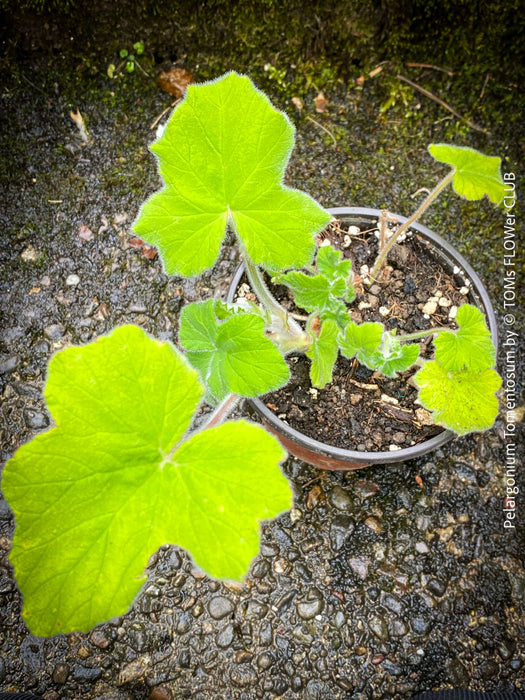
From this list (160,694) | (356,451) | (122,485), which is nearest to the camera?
(122,485)

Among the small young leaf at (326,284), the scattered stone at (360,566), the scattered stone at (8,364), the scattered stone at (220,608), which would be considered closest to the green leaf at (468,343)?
the small young leaf at (326,284)

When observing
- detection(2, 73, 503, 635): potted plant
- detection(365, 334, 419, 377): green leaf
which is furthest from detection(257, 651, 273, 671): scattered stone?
detection(365, 334, 419, 377): green leaf

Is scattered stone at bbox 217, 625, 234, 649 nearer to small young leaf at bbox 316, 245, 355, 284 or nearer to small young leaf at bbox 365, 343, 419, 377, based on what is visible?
small young leaf at bbox 365, 343, 419, 377

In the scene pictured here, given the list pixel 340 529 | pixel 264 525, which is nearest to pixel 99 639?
pixel 264 525

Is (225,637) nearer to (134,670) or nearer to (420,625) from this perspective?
(134,670)

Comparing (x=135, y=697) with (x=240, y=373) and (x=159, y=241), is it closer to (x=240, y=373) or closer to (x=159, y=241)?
(x=240, y=373)

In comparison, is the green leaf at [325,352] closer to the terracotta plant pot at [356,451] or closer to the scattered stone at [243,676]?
the terracotta plant pot at [356,451]
